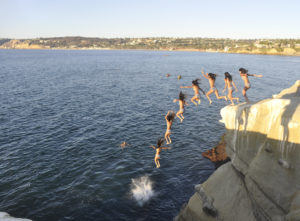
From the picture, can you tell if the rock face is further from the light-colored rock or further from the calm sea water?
the light-colored rock

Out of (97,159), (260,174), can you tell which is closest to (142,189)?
(97,159)

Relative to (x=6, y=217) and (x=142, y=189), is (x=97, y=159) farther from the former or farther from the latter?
(x=6, y=217)

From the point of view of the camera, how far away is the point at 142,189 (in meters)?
17.7

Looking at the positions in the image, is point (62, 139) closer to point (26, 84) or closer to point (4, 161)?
point (4, 161)

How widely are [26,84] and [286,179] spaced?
223 feet

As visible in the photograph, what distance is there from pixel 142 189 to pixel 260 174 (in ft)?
31.5

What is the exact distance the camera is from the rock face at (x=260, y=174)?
→ 1016 cm

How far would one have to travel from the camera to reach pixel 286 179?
1029 cm

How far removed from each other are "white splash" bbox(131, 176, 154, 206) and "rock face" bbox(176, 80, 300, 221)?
337 centimetres

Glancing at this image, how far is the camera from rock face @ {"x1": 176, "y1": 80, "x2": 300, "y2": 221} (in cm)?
1016

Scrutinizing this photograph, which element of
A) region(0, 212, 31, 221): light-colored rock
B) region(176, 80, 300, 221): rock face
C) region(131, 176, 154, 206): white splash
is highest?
region(176, 80, 300, 221): rock face

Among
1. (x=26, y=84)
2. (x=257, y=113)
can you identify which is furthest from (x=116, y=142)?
(x=26, y=84)

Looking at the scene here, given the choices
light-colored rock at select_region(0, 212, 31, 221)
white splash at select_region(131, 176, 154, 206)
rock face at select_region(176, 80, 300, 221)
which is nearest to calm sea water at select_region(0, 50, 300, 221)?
white splash at select_region(131, 176, 154, 206)

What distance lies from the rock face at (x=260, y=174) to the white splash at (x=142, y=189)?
337cm
